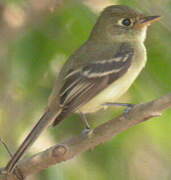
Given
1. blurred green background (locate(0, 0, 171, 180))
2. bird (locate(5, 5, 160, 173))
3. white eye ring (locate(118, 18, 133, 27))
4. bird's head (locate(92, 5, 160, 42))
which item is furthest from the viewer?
white eye ring (locate(118, 18, 133, 27))

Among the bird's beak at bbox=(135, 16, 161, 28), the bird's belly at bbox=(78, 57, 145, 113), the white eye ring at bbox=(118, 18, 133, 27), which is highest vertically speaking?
the bird's beak at bbox=(135, 16, 161, 28)

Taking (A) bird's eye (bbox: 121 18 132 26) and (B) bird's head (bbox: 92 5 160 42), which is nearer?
(B) bird's head (bbox: 92 5 160 42)

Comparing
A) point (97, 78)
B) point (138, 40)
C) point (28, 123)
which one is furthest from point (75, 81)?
point (138, 40)

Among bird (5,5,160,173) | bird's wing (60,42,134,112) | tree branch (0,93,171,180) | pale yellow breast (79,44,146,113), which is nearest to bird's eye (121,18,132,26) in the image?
bird (5,5,160,173)

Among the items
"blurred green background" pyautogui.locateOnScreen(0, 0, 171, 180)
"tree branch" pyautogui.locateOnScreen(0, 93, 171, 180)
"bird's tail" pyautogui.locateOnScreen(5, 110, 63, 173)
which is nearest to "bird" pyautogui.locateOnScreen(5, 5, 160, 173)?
"bird's tail" pyautogui.locateOnScreen(5, 110, 63, 173)

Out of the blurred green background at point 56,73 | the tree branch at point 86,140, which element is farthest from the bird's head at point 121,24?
the tree branch at point 86,140

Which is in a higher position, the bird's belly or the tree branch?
the tree branch

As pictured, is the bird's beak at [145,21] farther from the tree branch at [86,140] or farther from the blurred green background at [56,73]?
the tree branch at [86,140]

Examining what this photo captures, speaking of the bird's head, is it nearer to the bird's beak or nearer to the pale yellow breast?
the bird's beak

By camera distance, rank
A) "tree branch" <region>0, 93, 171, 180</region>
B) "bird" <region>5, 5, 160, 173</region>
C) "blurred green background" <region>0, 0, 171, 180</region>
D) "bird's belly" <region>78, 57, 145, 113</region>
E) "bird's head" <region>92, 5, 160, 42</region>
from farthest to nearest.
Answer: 1. "bird's head" <region>92, 5, 160, 42</region>
2. "bird's belly" <region>78, 57, 145, 113</region>
3. "bird" <region>5, 5, 160, 173</region>
4. "blurred green background" <region>0, 0, 171, 180</region>
5. "tree branch" <region>0, 93, 171, 180</region>
